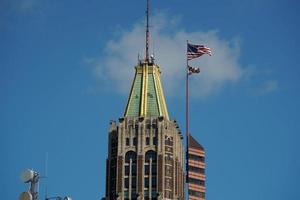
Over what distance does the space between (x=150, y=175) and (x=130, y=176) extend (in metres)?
4.29

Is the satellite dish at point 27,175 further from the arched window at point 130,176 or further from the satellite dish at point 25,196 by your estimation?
the arched window at point 130,176

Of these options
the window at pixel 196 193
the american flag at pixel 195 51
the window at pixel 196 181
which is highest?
the american flag at pixel 195 51

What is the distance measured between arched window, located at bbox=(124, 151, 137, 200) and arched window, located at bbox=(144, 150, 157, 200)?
8.46 feet

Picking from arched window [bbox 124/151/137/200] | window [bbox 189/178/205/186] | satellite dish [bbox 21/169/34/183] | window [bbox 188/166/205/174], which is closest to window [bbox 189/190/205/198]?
window [bbox 189/178/205/186]

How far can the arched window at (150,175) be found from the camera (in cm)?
18793

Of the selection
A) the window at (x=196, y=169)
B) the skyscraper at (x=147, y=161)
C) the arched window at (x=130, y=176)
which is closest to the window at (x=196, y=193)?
the skyscraper at (x=147, y=161)

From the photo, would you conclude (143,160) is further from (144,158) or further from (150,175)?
(150,175)

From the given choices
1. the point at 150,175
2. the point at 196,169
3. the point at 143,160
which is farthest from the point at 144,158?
the point at 196,169

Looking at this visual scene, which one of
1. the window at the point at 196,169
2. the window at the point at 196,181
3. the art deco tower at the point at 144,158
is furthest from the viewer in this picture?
the window at the point at 196,169

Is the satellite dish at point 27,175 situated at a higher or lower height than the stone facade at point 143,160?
lower

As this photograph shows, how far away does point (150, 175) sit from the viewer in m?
190

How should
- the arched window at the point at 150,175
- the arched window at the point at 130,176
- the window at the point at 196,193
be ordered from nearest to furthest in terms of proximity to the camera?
the arched window at the point at 150,175
the arched window at the point at 130,176
the window at the point at 196,193

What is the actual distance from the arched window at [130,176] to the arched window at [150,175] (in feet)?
8.46

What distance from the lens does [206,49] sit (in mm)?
189375
